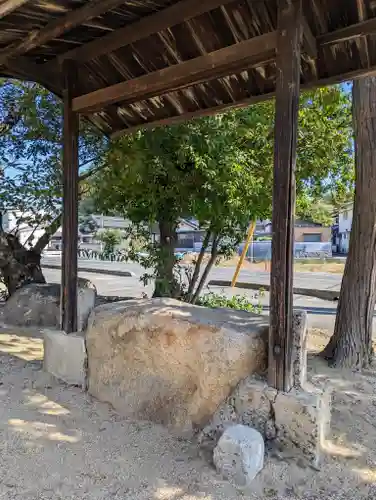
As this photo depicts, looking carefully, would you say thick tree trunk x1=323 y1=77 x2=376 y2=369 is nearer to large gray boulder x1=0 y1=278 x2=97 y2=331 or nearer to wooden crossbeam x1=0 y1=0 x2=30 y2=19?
large gray boulder x1=0 y1=278 x2=97 y2=331

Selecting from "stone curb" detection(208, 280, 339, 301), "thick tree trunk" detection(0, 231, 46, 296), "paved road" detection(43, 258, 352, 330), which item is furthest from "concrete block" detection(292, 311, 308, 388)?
"stone curb" detection(208, 280, 339, 301)

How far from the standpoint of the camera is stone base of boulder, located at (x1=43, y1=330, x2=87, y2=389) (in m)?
3.16

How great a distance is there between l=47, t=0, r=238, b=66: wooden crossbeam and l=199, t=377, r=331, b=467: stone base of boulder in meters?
2.31

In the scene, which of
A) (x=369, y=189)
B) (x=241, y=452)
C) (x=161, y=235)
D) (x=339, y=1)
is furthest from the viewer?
(x=161, y=235)

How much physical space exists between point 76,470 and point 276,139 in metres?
2.07

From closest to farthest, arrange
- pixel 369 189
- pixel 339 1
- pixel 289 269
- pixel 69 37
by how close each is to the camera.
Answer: pixel 289 269 → pixel 339 1 → pixel 69 37 → pixel 369 189

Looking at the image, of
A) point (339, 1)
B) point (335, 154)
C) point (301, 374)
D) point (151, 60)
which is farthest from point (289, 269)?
point (335, 154)

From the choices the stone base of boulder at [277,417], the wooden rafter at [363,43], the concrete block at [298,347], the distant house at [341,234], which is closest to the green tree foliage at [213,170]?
the wooden rafter at [363,43]

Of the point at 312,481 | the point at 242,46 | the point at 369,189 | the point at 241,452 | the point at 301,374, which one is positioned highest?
the point at 242,46

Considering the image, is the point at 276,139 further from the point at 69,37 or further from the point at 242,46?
the point at 69,37

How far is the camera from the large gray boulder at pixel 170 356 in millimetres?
2461

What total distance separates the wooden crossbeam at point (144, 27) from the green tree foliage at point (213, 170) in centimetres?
133

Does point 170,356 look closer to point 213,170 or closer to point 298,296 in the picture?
point 213,170

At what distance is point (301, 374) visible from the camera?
2.41 meters
